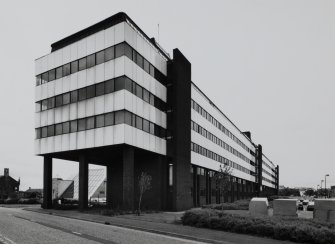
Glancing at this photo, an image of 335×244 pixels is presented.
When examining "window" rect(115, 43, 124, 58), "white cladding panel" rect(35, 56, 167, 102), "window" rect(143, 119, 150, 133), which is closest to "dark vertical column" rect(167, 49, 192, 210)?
"white cladding panel" rect(35, 56, 167, 102)

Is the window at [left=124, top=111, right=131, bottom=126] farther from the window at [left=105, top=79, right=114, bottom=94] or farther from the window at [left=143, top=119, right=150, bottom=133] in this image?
the window at [left=143, top=119, right=150, bottom=133]

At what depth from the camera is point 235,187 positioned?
8731cm

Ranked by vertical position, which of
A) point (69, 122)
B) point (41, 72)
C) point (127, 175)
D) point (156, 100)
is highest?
point (41, 72)

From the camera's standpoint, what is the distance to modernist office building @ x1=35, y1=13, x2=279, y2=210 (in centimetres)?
3669

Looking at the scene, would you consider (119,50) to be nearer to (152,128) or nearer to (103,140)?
(103,140)

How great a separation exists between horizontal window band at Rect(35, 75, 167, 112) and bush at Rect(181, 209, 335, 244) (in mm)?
17293

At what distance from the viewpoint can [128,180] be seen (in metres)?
35.9

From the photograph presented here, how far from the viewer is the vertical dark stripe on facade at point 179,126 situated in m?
43.0

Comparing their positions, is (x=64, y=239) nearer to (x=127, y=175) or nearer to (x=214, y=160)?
(x=127, y=175)

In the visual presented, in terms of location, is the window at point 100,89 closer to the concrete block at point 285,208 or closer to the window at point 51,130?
the window at point 51,130

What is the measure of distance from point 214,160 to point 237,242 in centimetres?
4962

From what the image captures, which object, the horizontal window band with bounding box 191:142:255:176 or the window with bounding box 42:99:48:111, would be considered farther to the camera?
the horizontal window band with bounding box 191:142:255:176

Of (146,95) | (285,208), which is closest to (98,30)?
(146,95)

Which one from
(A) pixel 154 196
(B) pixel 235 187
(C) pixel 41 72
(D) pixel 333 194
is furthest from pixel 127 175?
(D) pixel 333 194
